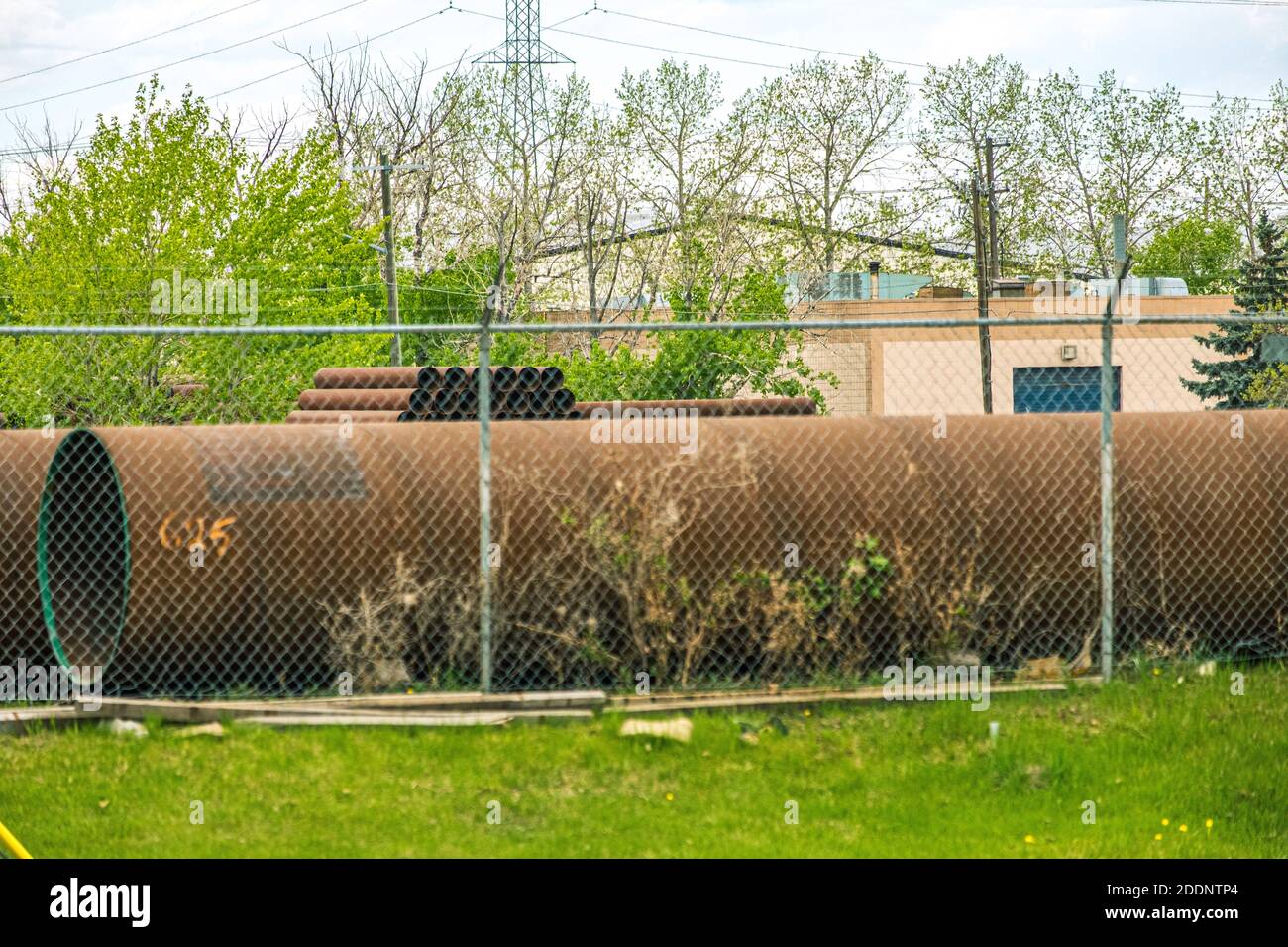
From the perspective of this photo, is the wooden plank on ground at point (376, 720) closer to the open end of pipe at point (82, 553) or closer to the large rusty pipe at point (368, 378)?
the open end of pipe at point (82, 553)

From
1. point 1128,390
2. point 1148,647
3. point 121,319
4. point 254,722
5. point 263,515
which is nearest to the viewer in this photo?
point 254,722

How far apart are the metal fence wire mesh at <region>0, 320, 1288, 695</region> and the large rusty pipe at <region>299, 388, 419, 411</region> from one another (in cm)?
609

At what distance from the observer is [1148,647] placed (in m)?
6.88

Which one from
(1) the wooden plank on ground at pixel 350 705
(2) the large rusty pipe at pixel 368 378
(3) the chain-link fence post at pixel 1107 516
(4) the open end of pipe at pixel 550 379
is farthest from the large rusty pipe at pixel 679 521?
(2) the large rusty pipe at pixel 368 378

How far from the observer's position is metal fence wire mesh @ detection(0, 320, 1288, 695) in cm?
639

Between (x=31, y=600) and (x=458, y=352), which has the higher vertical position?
(x=458, y=352)

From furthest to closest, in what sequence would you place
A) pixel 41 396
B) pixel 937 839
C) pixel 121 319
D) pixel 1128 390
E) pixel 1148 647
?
pixel 1128 390, pixel 121 319, pixel 41 396, pixel 1148 647, pixel 937 839

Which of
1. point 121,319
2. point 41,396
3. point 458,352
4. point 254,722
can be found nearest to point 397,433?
point 254,722

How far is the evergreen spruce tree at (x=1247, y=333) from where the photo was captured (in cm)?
2786

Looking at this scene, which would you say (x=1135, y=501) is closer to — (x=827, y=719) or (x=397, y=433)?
(x=827, y=719)

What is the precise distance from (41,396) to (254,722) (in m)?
11.4

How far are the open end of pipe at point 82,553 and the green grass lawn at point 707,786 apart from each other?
0.96m

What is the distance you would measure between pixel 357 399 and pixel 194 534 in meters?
7.17

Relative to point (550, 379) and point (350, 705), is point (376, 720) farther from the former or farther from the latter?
point (550, 379)
